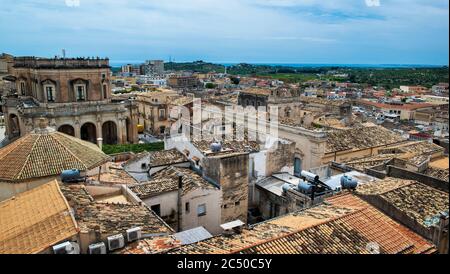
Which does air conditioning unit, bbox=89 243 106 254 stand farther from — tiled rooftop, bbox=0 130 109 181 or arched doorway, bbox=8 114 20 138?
arched doorway, bbox=8 114 20 138

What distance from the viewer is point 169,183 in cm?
1449

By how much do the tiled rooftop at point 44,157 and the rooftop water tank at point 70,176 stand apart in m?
1.16

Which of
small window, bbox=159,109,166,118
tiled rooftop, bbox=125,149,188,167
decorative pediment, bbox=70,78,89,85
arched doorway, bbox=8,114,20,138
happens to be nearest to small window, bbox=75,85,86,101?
decorative pediment, bbox=70,78,89,85

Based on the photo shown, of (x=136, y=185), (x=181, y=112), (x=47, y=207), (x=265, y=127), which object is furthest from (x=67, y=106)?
(x=47, y=207)

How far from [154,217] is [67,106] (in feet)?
78.9

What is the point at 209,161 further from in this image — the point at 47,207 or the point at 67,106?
the point at 67,106

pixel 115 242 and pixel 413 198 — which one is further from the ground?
pixel 413 198

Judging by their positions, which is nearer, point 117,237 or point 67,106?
point 117,237

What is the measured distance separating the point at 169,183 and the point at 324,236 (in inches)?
279

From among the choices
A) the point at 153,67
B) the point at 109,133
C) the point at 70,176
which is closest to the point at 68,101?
the point at 109,133

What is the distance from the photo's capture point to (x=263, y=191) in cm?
1752

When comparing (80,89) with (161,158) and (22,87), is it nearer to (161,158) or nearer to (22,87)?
(22,87)

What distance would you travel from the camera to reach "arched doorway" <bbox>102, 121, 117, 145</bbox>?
35.0 meters

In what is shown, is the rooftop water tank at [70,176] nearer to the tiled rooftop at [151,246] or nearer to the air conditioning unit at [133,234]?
the air conditioning unit at [133,234]
